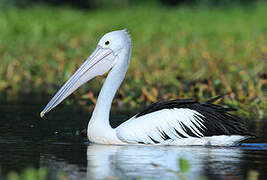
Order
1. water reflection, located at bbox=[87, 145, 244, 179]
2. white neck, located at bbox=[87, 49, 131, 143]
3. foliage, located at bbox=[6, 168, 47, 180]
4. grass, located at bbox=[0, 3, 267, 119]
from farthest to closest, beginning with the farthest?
grass, located at bbox=[0, 3, 267, 119], white neck, located at bbox=[87, 49, 131, 143], water reflection, located at bbox=[87, 145, 244, 179], foliage, located at bbox=[6, 168, 47, 180]

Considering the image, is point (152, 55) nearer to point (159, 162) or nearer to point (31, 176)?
point (159, 162)

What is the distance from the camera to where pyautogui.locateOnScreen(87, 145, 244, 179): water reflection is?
6211 millimetres

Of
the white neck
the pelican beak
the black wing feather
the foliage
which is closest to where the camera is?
the foliage

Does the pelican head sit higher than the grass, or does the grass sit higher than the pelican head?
the grass

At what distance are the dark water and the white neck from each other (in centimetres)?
12

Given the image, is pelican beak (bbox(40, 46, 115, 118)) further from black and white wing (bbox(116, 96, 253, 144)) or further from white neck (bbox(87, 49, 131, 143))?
black and white wing (bbox(116, 96, 253, 144))

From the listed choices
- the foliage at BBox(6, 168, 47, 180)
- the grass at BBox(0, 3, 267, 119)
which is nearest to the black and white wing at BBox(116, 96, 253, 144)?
the foliage at BBox(6, 168, 47, 180)

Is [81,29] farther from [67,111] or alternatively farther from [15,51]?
[67,111]

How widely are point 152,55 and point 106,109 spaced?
8.24 metres

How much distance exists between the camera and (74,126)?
9625 millimetres

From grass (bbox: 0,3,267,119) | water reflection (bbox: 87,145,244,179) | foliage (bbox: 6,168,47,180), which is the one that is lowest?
foliage (bbox: 6,168,47,180)

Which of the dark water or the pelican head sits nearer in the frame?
the dark water

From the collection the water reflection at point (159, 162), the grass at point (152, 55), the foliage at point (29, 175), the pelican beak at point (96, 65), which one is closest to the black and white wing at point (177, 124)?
the water reflection at point (159, 162)

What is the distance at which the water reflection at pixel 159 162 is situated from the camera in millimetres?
6211
